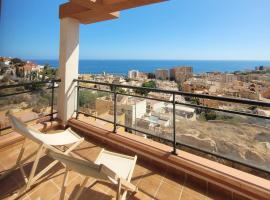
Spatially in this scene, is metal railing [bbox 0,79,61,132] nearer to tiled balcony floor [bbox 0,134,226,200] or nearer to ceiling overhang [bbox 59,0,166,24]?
tiled balcony floor [bbox 0,134,226,200]

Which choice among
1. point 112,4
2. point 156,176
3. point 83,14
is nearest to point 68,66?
point 83,14

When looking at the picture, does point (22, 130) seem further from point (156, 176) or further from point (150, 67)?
point (150, 67)

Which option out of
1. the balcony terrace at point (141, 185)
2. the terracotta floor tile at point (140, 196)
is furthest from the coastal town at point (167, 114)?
the terracotta floor tile at point (140, 196)

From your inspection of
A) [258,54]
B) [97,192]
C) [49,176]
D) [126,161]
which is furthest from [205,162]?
[258,54]

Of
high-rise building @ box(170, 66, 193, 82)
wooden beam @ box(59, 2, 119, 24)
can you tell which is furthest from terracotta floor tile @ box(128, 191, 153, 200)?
high-rise building @ box(170, 66, 193, 82)

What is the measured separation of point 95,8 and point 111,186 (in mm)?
2707

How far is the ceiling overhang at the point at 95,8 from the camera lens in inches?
105

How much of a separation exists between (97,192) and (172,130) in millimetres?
1267

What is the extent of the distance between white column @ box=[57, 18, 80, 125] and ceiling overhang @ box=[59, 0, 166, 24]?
181 mm

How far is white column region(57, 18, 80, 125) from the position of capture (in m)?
3.58

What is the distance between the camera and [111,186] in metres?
2.04

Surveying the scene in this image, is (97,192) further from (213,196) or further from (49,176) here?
(213,196)

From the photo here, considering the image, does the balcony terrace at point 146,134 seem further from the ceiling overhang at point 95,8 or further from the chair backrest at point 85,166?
the chair backrest at point 85,166

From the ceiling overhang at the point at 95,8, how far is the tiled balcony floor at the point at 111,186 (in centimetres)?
232
